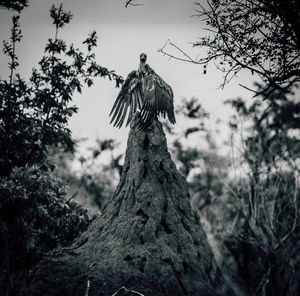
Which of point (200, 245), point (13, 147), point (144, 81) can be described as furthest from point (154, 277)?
point (13, 147)

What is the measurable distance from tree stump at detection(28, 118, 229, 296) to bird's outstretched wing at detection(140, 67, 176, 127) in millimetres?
414

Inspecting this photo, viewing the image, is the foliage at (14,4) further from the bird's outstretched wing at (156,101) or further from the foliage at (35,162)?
the bird's outstretched wing at (156,101)

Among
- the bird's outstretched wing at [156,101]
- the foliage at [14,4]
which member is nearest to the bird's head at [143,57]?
the bird's outstretched wing at [156,101]

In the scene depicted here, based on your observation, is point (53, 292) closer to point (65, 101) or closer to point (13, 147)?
point (13, 147)

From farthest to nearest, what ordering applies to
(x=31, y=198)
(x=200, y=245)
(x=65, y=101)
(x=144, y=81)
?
(x=65, y=101) < (x=31, y=198) < (x=144, y=81) < (x=200, y=245)

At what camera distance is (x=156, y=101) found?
434 centimetres

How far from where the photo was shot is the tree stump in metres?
3.48

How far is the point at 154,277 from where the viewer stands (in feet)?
11.7

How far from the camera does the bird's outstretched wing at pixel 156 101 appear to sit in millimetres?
4332

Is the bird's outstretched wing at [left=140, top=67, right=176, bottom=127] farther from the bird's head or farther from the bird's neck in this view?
the bird's head

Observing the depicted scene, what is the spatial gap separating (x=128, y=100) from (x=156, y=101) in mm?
659

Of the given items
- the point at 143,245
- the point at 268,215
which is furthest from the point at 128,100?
the point at 268,215

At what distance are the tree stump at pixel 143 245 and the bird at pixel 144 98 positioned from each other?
0.99 feet

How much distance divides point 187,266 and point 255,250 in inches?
288
